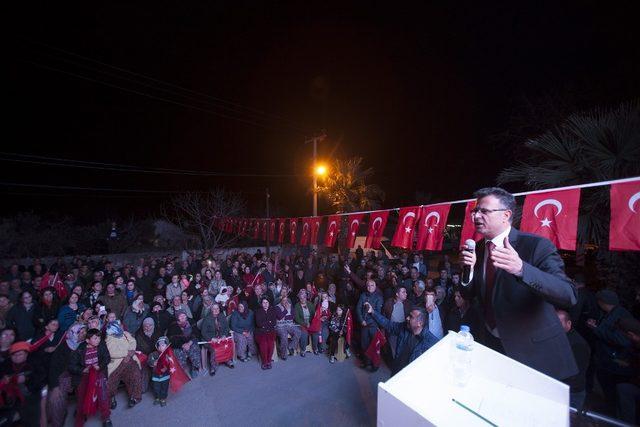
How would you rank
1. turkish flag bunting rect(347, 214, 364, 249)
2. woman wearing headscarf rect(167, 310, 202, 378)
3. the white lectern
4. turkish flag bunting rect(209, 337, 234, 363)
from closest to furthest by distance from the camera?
1. the white lectern
2. woman wearing headscarf rect(167, 310, 202, 378)
3. turkish flag bunting rect(209, 337, 234, 363)
4. turkish flag bunting rect(347, 214, 364, 249)

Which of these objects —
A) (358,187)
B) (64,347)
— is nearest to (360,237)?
(358,187)

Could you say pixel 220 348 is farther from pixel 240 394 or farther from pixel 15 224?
pixel 15 224

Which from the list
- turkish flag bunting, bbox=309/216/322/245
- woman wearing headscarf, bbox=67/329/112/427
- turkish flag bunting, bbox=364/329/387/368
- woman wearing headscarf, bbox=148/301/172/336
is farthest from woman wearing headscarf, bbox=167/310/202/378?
turkish flag bunting, bbox=309/216/322/245

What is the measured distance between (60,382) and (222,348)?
278 cm

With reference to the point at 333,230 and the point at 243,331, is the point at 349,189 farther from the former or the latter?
the point at 243,331

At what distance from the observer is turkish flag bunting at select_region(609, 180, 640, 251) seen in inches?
151

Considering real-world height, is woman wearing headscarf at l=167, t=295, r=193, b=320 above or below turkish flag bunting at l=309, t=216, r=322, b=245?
below

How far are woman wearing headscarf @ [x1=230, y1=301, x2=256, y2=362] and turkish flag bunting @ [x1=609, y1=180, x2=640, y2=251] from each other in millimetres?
7068

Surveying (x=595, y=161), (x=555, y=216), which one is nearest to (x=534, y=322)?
(x=555, y=216)

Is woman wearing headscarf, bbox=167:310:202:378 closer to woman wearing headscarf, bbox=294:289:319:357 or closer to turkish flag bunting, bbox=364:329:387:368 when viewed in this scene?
woman wearing headscarf, bbox=294:289:319:357

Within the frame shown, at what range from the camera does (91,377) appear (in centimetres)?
461

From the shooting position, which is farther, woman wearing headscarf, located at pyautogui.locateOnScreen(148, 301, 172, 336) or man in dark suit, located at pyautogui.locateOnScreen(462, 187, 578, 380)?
woman wearing headscarf, located at pyautogui.locateOnScreen(148, 301, 172, 336)

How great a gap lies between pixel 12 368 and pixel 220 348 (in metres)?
3.34

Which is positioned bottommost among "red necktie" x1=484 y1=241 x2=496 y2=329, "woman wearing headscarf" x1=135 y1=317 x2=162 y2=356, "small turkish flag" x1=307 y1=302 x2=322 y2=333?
"small turkish flag" x1=307 y1=302 x2=322 y2=333
